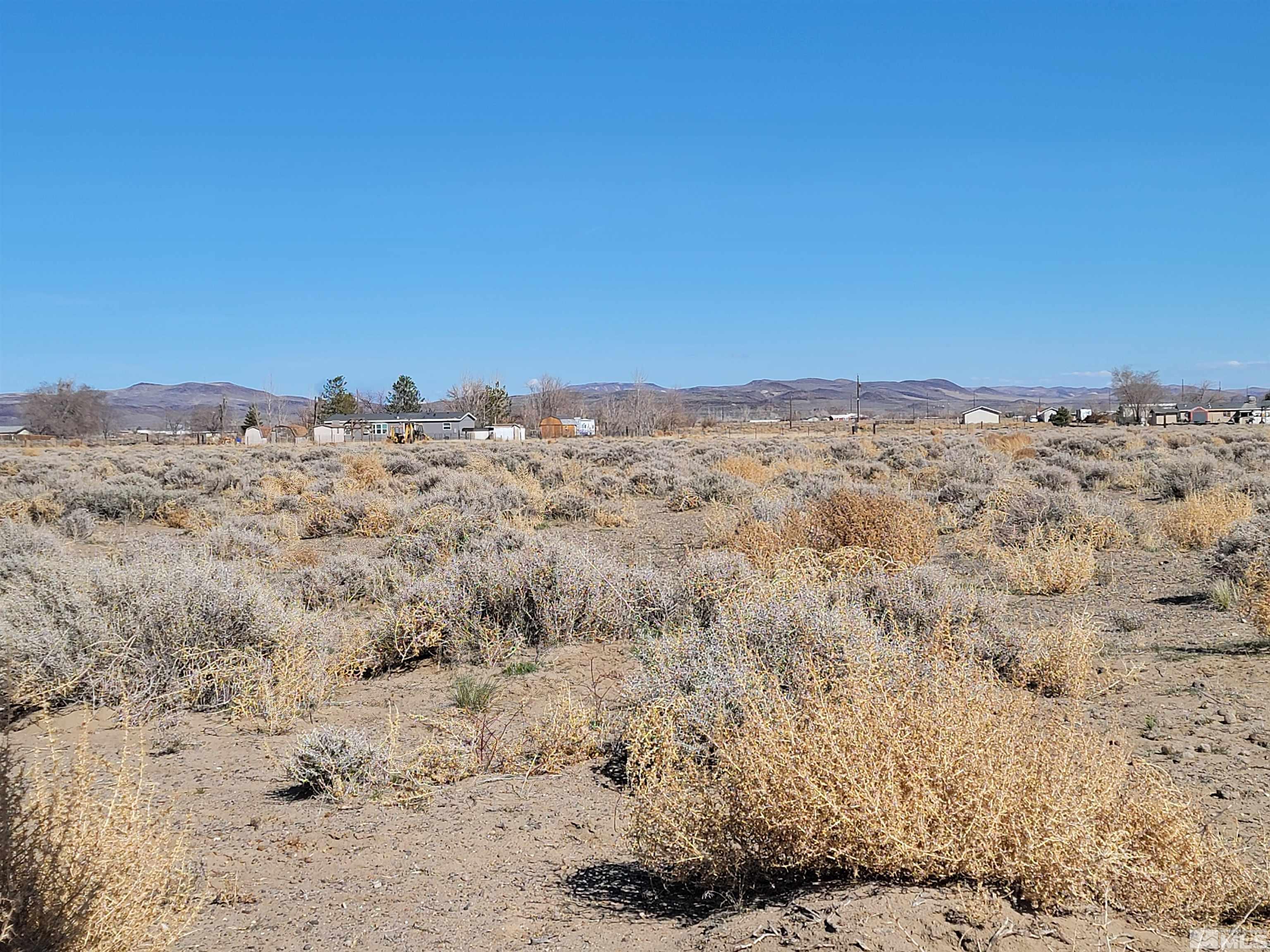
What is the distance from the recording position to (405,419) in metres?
84.1

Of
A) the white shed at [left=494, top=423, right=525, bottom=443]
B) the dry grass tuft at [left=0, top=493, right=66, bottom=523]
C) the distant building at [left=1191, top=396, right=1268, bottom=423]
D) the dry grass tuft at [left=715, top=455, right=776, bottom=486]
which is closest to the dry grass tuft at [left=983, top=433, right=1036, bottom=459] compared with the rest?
the dry grass tuft at [left=715, top=455, right=776, bottom=486]

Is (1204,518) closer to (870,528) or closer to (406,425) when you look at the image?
(870,528)

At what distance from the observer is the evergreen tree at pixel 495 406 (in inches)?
3836

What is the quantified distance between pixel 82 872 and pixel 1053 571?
30.6ft

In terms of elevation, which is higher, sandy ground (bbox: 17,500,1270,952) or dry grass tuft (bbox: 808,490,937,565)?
dry grass tuft (bbox: 808,490,937,565)

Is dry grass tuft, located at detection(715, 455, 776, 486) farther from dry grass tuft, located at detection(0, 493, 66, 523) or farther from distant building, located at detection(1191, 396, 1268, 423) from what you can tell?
distant building, located at detection(1191, 396, 1268, 423)

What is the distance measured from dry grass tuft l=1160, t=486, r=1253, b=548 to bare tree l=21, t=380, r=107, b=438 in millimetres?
Result: 97296

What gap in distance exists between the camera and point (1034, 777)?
3.13m

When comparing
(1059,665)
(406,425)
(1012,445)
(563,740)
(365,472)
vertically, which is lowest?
(563,740)

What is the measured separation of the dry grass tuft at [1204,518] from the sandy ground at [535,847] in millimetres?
4909

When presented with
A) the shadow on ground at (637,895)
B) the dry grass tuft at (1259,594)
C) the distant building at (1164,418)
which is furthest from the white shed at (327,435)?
the shadow on ground at (637,895)

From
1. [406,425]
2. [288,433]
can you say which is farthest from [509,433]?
[288,433]

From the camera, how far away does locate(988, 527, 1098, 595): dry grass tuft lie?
986cm

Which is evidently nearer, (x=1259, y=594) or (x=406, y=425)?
(x=1259, y=594)
